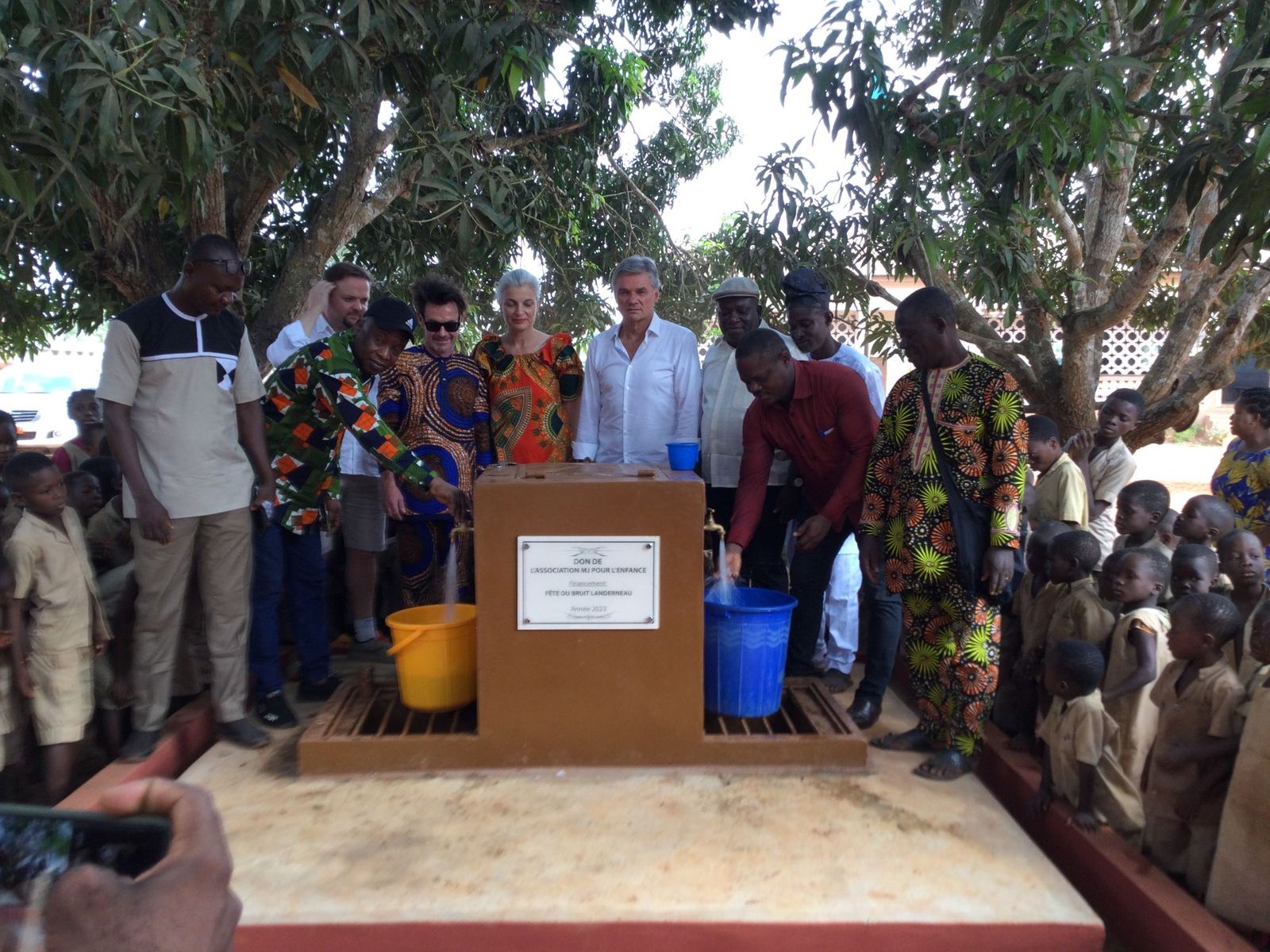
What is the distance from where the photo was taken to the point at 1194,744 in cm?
255

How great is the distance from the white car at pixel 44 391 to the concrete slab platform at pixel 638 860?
14.0m

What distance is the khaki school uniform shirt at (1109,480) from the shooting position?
5.20 m

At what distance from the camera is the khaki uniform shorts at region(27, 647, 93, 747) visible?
3170mm

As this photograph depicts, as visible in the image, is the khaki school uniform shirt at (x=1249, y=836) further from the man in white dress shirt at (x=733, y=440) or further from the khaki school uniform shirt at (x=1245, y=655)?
the man in white dress shirt at (x=733, y=440)

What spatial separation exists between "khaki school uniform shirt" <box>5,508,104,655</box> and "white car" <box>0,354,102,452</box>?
42.7 ft

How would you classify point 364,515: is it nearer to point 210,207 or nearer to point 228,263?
point 228,263

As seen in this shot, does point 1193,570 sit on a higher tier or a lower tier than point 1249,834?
higher

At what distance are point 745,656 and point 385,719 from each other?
1.28 meters

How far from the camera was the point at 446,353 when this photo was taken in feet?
14.2

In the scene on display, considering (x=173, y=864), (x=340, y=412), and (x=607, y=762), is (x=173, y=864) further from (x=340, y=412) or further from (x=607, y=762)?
(x=340, y=412)

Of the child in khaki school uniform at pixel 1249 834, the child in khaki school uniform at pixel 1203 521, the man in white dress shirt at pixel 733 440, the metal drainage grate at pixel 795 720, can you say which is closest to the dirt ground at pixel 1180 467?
the child in khaki school uniform at pixel 1203 521

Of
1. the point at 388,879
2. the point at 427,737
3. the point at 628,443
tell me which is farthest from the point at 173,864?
the point at 628,443

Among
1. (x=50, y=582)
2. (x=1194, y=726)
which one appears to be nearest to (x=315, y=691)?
(x=50, y=582)

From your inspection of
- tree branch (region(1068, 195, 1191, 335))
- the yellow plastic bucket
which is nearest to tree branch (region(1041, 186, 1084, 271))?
tree branch (region(1068, 195, 1191, 335))
